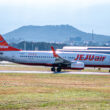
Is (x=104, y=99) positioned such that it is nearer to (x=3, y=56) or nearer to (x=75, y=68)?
(x=75, y=68)

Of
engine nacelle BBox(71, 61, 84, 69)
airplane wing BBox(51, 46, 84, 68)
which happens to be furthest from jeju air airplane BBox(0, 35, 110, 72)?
engine nacelle BBox(71, 61, 84, 69)

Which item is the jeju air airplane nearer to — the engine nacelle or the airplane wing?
the airplane wing

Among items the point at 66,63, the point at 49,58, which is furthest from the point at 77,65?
the point at 49,58

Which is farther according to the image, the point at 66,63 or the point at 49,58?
the point at 49,58

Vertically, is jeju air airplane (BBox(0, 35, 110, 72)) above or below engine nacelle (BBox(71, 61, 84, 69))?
above

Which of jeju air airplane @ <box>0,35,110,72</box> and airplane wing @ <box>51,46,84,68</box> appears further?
jeju air airplane @ <box>0,35,110,72</box>

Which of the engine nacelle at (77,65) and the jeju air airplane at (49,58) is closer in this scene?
the engine nacelle at (77,65)

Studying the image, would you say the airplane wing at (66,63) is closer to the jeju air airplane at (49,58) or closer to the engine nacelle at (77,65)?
the engine nacelle at (77,65)

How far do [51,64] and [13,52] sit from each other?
20.5 ft

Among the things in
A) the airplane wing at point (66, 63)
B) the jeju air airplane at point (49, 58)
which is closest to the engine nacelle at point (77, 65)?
the airplane wing at point (66, 63)

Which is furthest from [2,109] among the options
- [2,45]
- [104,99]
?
[2,45]

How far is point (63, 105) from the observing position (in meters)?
20.0

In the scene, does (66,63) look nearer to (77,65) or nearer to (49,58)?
(77,65)

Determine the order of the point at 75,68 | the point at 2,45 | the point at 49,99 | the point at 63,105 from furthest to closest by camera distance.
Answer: the point at 2,45 → the point at 75,68 → the point at 49,99 → the point at 63,105
